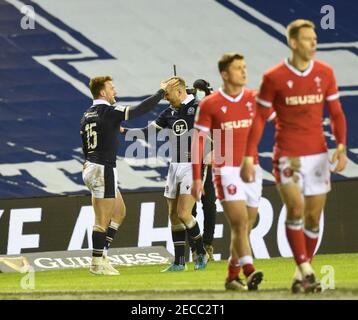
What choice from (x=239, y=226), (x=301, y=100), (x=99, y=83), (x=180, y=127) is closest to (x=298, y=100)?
(x=301, y=100)

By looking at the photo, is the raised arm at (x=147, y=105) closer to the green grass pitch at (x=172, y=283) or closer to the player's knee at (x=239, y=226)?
the green grass pitch at (x=172, y=283)

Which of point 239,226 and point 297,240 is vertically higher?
point 239,226

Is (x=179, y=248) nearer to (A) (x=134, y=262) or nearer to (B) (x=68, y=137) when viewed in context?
(A) (x=134, y=262)

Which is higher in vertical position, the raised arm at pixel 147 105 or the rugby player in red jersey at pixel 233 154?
the raised arm at pixel 147 105

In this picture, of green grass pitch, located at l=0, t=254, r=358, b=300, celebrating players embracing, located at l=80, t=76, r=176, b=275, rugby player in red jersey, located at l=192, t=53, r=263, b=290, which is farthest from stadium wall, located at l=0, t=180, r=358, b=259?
rugby player in red jersey, located at l=192, t=53, r=263, b=290

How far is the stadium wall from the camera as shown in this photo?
14188 mm

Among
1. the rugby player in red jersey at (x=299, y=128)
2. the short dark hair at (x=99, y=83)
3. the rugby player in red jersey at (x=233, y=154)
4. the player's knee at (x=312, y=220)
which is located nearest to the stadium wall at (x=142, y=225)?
the short dark hair at (x=99, y=83)

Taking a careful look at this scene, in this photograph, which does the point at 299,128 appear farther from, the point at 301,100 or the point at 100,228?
the point at 100,228

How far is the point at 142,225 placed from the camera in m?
14.3

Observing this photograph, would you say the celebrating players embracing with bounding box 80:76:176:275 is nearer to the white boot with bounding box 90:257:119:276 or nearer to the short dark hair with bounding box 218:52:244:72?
the white boot with bounding box 90:257:119:276

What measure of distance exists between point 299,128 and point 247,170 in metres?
0.49

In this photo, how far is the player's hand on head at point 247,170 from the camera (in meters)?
8.25

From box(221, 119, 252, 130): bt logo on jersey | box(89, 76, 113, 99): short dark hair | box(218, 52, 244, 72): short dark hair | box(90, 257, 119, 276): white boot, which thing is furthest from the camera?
box(90, 257, 119, 276): white boot
